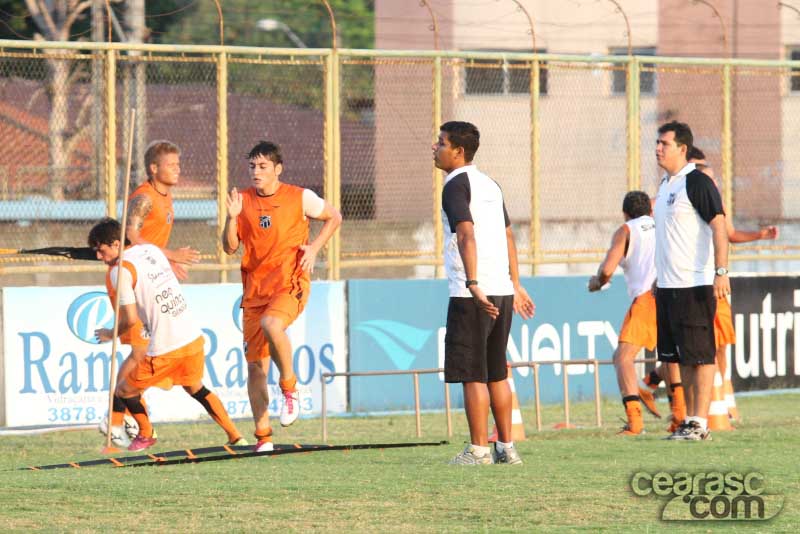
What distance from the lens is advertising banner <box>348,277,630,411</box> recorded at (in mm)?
14688

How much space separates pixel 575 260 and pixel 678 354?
17.9 feet

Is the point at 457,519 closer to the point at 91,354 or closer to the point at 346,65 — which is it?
the point at 91,354

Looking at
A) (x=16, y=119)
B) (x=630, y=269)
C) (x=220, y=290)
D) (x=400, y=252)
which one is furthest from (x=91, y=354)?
(x=630, y=269)

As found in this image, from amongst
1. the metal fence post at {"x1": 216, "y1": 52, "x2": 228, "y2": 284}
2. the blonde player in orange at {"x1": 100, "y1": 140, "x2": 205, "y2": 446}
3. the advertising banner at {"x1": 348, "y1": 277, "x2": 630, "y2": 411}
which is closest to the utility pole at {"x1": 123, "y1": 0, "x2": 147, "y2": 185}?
the metal fence post at {"x1": 216, "y1": 52, "x2": 228, "y2": 284}

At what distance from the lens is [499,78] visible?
51.3 feet

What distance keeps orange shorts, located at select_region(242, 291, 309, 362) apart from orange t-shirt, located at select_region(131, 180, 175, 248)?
46.2 inches

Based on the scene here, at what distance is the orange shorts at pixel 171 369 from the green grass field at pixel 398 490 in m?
0.69

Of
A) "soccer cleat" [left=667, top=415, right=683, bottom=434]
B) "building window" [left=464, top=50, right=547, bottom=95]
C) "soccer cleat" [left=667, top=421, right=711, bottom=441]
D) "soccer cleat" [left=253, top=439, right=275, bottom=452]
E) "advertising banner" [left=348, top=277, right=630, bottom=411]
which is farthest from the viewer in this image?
"building window" [left=464, top=50, right=547, bottom=95]

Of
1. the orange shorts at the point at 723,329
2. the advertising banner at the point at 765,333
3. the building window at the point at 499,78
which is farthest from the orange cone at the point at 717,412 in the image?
the building window at the point at 499,78

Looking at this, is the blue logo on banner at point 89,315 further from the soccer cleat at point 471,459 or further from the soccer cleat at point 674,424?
the soccer cleat at point 471,459

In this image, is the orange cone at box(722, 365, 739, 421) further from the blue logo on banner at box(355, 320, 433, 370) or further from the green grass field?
the blue logo on banner at box(355, 320, 433, 370)

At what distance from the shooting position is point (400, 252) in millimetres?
15320

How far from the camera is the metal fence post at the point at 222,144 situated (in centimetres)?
1413

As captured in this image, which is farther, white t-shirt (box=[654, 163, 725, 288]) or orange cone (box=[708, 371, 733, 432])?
orange cone (box=[708, 371, 733, 432])
